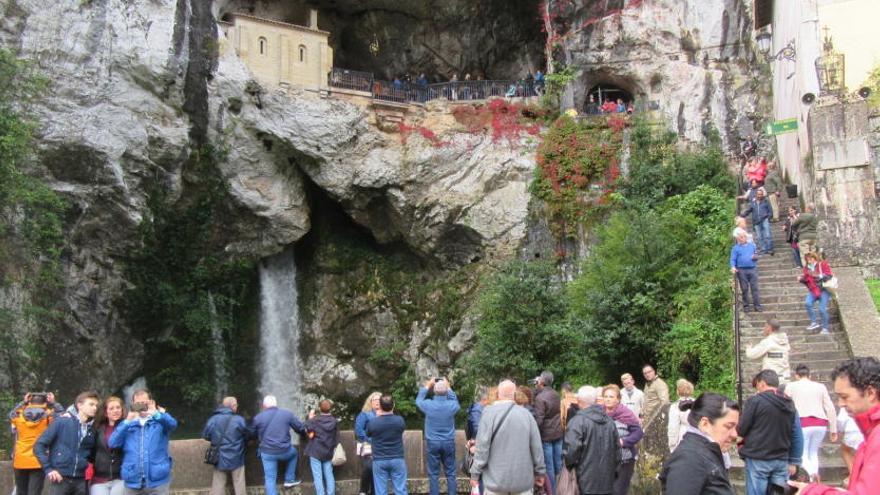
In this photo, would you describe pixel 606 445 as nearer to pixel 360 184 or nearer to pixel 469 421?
pixel 469 421

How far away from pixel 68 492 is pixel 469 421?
4.70m

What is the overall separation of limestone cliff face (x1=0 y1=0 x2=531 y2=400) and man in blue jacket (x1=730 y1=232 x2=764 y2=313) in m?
10.3

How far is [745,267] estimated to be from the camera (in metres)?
13.0

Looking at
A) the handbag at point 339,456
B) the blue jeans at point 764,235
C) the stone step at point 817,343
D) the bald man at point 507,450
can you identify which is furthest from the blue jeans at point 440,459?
the blue jeans at point 764,235

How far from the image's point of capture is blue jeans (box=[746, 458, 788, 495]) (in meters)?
6.74

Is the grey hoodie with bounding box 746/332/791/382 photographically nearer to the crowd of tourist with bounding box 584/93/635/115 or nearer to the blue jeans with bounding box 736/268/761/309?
the blue jeans with bounding box 736/268/761/309

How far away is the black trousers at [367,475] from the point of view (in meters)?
10.3

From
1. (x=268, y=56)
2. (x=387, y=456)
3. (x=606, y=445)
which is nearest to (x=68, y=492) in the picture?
(x=387, y=456)

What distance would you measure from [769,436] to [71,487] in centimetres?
668

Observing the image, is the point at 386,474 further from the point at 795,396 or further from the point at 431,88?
the point at 431,88

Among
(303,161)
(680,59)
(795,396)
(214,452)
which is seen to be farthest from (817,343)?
(303,161)

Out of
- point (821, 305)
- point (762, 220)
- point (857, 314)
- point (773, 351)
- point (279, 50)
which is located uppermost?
point (279, 50)

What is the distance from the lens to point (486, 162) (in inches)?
952

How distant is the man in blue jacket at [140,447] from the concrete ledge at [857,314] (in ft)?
29.9
